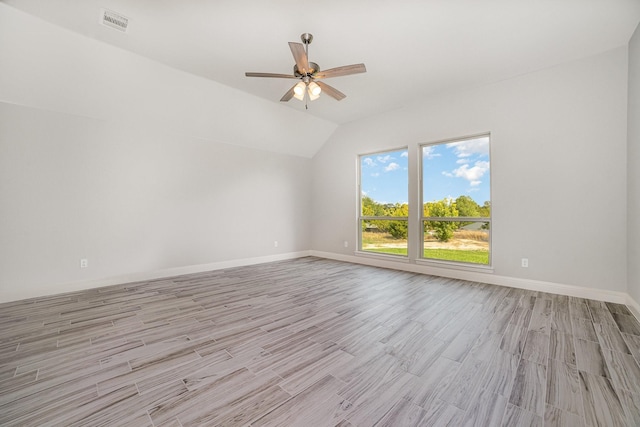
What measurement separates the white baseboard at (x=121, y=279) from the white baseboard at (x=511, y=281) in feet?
8.23

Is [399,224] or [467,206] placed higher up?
[467,206]

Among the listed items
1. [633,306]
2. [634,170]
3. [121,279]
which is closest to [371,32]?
Result: [634,170]

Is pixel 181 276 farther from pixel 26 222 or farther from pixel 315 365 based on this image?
pixel 315 365

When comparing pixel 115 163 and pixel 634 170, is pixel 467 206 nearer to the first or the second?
pixel 634 170

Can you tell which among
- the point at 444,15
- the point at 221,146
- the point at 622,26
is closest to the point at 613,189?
the point at 622,26

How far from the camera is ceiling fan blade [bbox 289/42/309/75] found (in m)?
2.47

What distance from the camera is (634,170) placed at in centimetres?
288

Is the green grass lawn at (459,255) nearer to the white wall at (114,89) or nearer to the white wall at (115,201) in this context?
the white wall at (115,201)

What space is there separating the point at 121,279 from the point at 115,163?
1.76m

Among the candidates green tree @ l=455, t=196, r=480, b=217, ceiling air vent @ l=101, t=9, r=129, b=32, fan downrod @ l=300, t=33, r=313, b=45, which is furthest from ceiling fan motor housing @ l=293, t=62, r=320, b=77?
green tree @ l=455, t=196, r=480, b=217

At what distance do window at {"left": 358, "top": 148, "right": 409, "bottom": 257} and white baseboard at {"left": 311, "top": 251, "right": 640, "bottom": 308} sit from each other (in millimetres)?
313

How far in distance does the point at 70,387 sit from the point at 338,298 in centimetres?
249

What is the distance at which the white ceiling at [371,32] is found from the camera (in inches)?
100

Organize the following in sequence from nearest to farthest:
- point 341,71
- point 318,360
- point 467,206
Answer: point 318,360 → point 341,71 → point 467,206
